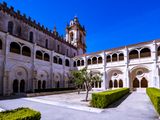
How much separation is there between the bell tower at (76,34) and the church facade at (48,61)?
8.31 meters

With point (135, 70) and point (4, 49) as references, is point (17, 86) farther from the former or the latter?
point (135, 70)

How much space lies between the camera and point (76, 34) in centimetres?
4528

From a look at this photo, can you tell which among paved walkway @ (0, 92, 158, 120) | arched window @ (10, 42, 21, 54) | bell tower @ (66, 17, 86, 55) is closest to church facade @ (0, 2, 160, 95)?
arched window @ (10, 42, 21, 54)

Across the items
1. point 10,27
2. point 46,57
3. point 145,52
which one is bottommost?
point 46,57

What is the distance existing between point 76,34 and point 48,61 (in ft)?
60.1

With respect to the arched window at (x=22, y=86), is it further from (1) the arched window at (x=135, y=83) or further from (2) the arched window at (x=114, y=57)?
(1) the arched window at (x=135, y=83)

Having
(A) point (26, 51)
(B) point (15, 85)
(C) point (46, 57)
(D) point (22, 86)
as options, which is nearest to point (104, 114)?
(B) point (15, 85)

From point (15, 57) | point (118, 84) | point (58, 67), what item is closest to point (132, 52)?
point (118, 84)

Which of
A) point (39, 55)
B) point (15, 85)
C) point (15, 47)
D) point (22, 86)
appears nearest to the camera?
point (15, 85)

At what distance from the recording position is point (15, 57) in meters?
22.9

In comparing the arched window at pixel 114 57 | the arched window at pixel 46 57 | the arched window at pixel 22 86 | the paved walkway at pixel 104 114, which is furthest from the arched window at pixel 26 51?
the arched window at pixel 114 57

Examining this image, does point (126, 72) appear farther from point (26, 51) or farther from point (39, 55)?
point (26, 51)

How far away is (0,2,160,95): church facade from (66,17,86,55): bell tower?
8.31 m

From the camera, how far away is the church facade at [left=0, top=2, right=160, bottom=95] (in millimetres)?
22439
